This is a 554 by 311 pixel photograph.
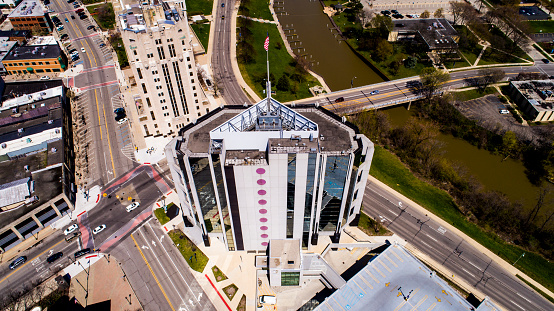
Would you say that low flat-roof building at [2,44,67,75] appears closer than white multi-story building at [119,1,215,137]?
No

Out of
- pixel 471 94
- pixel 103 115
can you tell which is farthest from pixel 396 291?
pixel 103 115

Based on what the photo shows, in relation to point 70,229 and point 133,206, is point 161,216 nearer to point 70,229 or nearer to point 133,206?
point 133,206

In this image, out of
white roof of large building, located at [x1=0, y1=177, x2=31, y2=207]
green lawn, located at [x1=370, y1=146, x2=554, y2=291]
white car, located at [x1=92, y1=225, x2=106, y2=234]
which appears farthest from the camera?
white car, located at [x1=92, y1=225, x2=106, y2=234]

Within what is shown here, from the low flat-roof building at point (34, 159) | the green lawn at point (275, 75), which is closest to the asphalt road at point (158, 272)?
the low flat-roof building at point (34, 159)

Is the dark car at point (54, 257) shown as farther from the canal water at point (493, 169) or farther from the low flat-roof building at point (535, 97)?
the low flat-roof building at point (535, 97)

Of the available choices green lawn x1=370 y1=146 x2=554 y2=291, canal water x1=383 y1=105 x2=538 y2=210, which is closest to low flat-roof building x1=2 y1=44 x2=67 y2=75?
green lawn x1=370 y1=146 x2=554 y2=291

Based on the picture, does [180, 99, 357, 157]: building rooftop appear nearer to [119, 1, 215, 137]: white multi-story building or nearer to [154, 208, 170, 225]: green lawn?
[154, 208, 170, 225]: green lawn
